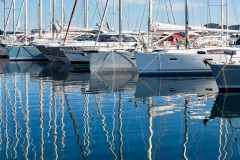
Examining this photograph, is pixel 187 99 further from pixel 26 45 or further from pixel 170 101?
pixel 26 45

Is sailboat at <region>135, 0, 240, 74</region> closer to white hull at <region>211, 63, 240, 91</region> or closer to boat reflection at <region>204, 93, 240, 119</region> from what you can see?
white hull at <region>211, 63, 240, 91</region>

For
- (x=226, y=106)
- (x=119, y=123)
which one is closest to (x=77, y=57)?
(x=226, y=106)

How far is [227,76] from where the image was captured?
1994 centimetres

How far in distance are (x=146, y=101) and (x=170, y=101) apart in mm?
887

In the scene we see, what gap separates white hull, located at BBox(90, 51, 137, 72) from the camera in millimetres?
31953

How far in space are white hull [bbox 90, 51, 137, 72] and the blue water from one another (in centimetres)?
947

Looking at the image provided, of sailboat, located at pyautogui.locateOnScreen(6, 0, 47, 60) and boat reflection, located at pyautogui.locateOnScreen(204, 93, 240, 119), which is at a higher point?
sailboat, located at pyautogui.locateOnScreen(6, 0, 47, 60)

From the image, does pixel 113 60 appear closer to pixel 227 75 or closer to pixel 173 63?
pixel 173 63

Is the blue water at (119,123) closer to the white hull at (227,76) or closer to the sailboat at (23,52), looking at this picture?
the white hull at (227,76)

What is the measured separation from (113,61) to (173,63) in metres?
5.26

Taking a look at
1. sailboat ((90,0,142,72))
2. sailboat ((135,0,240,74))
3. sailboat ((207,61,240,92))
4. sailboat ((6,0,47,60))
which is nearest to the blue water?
sailboat ((207,61,240,92))

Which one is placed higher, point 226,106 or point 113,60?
point 113,60

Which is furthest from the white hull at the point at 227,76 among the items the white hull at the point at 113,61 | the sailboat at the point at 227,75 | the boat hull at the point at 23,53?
the boat hull at the point at 23,53

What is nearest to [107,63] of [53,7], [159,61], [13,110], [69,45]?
[159,61]
